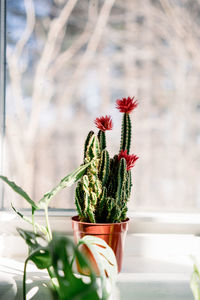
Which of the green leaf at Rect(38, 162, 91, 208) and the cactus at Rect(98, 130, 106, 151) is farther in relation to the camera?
the cactus at Rect(98, 130, 106, 151)

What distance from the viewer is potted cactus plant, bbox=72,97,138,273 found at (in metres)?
0.78

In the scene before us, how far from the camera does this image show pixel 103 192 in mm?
791

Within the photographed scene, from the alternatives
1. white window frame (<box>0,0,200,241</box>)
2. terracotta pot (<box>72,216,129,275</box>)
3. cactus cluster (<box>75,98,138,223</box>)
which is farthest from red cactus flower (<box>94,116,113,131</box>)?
white window frame (<box>0,0,200,241</box>)

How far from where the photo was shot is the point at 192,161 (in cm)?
109

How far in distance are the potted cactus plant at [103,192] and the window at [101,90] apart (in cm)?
26

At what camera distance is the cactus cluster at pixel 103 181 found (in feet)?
2.54

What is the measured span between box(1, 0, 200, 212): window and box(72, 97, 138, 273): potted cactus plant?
0.26 m

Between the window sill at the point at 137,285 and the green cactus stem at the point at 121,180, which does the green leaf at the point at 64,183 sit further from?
the window sill at the point at 137,285

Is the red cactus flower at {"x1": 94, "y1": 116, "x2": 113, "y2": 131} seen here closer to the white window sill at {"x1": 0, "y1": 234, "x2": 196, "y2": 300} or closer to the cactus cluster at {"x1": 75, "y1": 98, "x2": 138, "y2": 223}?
the cactus cluster at {"x1": 75, "y1": 98, "x2": 138, "y2": 223}

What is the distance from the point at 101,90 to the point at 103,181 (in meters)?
0.40

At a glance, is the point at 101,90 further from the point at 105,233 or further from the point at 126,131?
the point at 105,233

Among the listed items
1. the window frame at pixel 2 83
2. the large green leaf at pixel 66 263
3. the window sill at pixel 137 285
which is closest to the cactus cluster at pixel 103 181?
the window sill at pixel 137 285

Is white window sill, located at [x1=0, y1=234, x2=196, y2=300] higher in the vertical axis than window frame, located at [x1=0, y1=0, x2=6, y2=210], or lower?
lower

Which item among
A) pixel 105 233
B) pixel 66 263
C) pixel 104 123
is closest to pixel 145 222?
pixel 105 233
